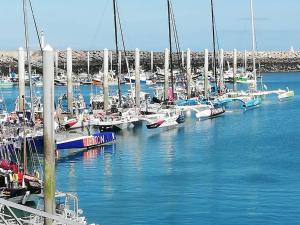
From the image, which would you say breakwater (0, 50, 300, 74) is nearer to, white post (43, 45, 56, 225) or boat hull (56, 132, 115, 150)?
boat hull (56, 132, 115, 150)

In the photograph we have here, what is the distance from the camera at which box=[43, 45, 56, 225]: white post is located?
669 inches

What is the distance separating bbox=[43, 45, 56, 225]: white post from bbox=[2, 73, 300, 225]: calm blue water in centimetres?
865

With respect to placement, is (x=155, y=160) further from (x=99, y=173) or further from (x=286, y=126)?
(x=286, y=126)

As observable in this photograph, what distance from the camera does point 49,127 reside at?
17.5 m

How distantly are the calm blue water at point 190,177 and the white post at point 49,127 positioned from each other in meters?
8.65

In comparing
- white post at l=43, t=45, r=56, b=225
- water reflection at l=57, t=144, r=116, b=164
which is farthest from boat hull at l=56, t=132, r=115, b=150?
white post at l=43, t=45, r=56, b=225

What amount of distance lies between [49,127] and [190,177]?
18267 mm

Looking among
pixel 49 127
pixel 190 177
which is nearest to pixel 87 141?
pixel 190 177

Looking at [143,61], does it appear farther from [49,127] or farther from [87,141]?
[49,127]

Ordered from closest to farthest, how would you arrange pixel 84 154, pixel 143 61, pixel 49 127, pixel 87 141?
1. pixel 49 127
2. pixel 84 154
3. pixel 87 141
4. pixel 143 61

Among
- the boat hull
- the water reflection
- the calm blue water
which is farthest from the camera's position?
the boat hull

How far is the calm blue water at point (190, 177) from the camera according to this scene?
27.7m

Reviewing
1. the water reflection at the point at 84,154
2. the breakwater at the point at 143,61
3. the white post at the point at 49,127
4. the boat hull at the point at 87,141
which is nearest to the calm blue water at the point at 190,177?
the water reflection at the point at 84,154

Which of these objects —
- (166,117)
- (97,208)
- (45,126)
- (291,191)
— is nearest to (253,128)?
(166,117)
